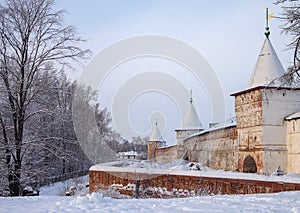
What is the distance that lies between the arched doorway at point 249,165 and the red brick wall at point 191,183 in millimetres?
4792

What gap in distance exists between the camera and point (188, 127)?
2753 cm

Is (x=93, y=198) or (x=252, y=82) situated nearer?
(x=93, y=198)

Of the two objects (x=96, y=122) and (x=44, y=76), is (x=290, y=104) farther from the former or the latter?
(x=96, y=122)

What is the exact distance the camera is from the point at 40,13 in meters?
10.3

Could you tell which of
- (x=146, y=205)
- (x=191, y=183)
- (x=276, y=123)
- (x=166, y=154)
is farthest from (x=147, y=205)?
(x=166, y=154)

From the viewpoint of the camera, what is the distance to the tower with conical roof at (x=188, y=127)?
27.1m

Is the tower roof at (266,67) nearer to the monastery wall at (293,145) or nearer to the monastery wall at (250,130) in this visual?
the monastery wall at (250,130)

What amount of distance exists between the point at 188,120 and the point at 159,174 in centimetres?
1417

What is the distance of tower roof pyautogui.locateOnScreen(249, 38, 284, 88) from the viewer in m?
16.6

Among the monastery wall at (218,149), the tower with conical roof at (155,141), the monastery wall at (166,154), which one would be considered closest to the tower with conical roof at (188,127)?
the monastery wall at (166,154)

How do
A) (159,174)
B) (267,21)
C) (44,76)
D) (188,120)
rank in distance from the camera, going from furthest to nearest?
(188,120), (267,21), (159,174), (44,76)

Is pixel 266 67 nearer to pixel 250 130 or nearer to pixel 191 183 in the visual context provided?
pixel 250 130

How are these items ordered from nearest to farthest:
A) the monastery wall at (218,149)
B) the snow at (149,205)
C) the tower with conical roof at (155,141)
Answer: the snow at (149,205)
the monastery wall at (218,149)
the tower with conical roof at (155,141)

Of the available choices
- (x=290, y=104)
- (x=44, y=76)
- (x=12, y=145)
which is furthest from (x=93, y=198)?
(x=290, y=104)
